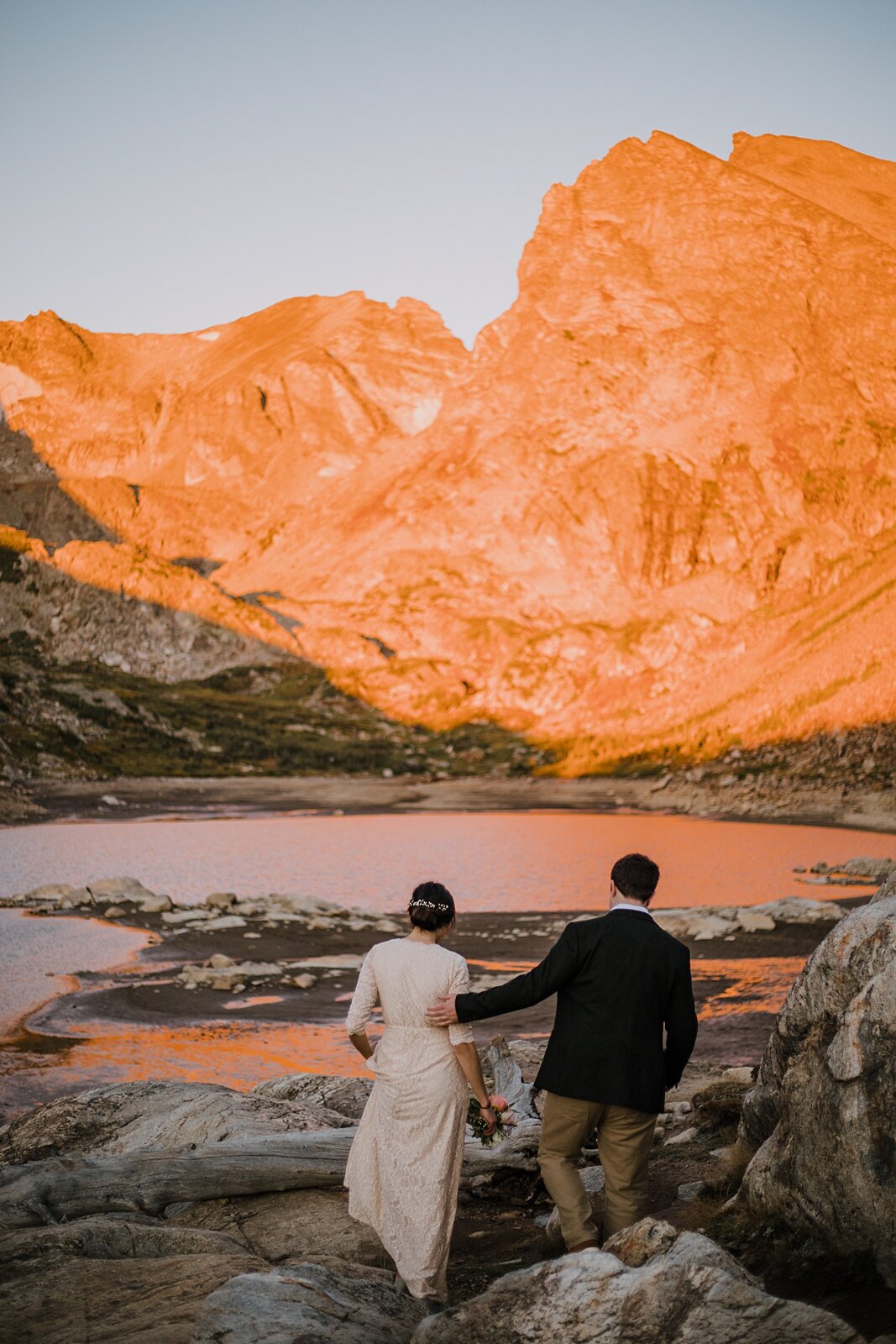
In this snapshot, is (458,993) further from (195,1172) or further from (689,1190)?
(195,1172)

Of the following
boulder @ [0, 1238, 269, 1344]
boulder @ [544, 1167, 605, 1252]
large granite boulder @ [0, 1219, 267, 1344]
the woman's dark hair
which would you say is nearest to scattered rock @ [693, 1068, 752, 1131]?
boulder @ [544, 1167, 605, 1252]

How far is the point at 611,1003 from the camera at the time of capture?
733 centimetres

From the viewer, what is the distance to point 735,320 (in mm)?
159500

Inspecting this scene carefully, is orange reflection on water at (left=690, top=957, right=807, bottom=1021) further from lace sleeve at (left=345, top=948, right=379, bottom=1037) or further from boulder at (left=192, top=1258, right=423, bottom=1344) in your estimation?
boulder at (left=192, top=1258, right=423, bottom=1344)

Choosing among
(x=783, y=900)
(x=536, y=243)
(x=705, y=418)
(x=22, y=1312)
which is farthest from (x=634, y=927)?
(x=536, y=243)

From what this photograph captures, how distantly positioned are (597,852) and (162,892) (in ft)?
71.8

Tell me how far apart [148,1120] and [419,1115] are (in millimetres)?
5346

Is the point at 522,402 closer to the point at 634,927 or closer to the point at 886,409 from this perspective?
the point at 886,409

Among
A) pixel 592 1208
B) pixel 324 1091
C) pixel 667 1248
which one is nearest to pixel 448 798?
pixel 324 1091

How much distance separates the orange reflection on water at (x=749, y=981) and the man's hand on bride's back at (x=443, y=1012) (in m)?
14.3

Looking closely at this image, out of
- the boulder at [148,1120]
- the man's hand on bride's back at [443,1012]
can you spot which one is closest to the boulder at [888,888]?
the man's hand on bride's back at [443,1012]

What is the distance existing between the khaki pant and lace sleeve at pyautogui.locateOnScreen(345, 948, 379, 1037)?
4.39 ft

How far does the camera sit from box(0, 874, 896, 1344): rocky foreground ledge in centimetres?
612

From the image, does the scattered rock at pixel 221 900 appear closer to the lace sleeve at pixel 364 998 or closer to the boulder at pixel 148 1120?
the boulder at pixel 148 1120
